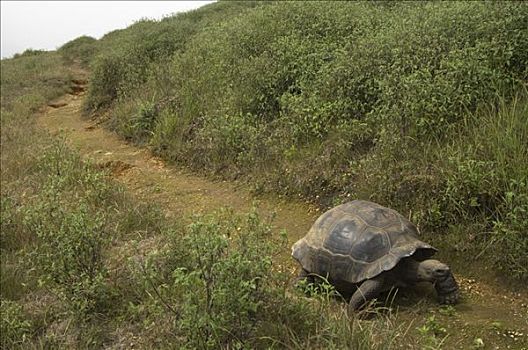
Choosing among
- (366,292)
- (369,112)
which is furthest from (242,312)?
(369,112)

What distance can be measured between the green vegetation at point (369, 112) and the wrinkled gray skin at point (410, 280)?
57cm

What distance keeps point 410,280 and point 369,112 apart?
8.63 ft

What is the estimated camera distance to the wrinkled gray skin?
3797mm

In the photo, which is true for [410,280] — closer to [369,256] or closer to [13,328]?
[369,256]

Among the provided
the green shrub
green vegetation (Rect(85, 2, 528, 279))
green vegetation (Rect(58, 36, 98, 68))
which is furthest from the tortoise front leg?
green vegetation (Rect(58, 36, 98, 68))

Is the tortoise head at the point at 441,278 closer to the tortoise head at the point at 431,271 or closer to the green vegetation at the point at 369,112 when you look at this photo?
the tortoise head at the point at 431,271

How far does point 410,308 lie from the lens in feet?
12.7

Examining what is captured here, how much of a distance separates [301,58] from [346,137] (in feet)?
6.51

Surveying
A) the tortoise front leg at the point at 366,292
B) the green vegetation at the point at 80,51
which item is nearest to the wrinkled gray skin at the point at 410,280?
the tortoise front leg at the point at 366,292

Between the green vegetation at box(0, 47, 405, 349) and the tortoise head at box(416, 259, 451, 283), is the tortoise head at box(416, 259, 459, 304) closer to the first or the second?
the tortoise head at box(416, 259, 451, 283)

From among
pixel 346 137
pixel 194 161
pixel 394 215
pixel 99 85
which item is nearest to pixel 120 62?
pixel 99 85

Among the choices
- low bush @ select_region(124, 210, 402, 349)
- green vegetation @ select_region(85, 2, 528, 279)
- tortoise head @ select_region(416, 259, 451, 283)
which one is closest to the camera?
low bush @ select_region(124, 210, 402, 349)

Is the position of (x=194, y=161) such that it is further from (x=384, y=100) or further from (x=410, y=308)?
(x=410, y=308)

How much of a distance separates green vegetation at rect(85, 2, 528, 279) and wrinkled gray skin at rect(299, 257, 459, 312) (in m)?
0.57
